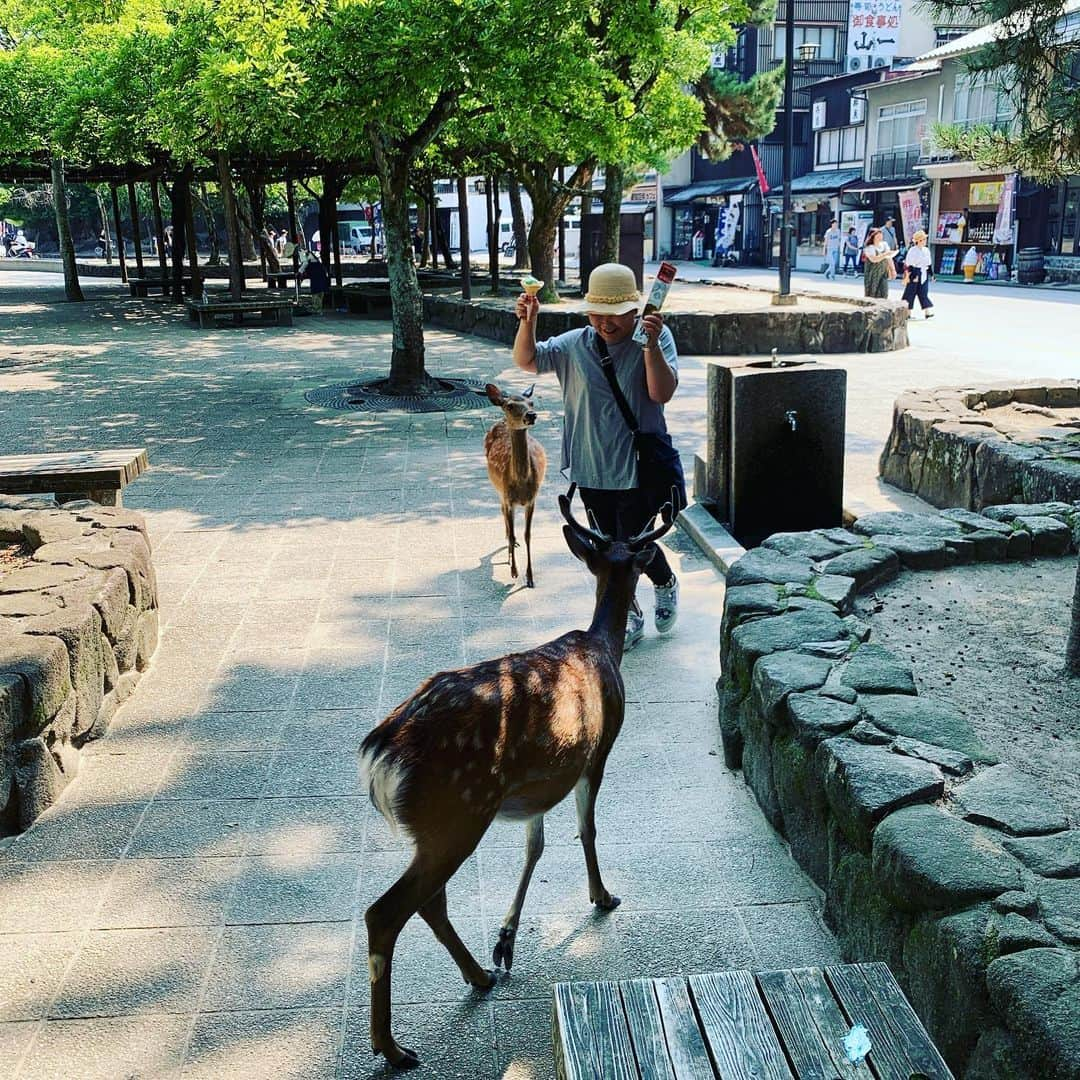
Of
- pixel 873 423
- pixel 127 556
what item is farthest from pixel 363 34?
pixel 127 556

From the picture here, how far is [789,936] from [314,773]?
1985mm

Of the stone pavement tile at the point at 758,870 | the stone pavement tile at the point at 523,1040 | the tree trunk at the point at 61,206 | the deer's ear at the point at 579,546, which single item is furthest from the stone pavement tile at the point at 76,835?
the tree trunk at the point at 61,206

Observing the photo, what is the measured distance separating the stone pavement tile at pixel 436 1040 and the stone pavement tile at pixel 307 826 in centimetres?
89

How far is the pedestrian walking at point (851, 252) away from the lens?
36812 millimetres

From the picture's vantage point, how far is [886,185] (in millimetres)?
38250

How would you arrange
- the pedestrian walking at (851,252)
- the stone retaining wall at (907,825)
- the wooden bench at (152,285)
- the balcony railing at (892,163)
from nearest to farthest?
the stone retaining wall at (907,825)
the wooden bench at (152,285)
the pedestrian walking at (851,252)
the balcony railing at (892,163)

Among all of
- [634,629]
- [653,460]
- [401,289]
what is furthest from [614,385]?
[401,289]

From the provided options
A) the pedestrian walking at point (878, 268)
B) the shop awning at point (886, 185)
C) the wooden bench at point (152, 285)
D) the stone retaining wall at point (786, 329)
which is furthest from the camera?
the shop awning at point (886, 185)

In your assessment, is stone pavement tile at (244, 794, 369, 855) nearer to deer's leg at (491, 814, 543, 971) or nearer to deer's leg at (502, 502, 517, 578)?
deer's leg at (491, 814, 543, 971)

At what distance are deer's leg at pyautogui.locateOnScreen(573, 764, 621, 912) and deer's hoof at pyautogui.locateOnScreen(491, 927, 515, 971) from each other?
35 cm

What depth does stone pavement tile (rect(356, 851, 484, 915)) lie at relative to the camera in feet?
11.9

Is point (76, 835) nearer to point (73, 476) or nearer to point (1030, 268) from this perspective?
point (73, 476)

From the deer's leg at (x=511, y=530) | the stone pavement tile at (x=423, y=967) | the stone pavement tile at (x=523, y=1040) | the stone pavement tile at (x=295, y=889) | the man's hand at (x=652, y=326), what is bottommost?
the stone pavement tile at (x=523, y=1040)

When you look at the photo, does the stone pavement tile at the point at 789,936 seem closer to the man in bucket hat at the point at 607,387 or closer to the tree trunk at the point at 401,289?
→ the man in bucket hat at the point at 607,387
